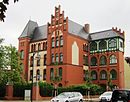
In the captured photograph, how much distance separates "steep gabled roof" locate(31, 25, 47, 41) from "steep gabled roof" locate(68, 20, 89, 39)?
760 centimetres

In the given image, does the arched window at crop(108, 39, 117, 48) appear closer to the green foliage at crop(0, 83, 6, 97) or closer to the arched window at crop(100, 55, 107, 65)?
the arched window at crop(100, 55, 107, 65)

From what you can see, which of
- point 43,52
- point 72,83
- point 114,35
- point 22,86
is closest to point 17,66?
point 22,86

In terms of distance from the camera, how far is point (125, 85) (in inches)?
2702

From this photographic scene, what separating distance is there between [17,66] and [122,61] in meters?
27.8

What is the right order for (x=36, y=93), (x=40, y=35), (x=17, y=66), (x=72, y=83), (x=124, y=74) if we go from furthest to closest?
1. (x=40, y=35)
2. (x=124, y=74)
3. (x=72, y=83)
4. (x=17, y=66)
5. (x=36, y=93)

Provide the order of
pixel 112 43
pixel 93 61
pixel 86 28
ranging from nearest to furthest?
pixel 112 43 < pixel 93 61 < pixel 86 28

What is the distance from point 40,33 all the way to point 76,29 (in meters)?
10.4

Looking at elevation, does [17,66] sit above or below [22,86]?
above

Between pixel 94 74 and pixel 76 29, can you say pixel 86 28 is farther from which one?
pixel 94 74

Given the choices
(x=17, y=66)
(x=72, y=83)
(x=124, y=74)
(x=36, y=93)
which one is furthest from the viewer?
(x=124, y=74)

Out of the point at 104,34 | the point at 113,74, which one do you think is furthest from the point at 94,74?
the point at 104,34

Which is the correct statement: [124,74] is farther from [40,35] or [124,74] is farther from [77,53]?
[40,35]

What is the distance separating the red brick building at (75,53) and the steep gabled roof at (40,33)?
1.22 ft

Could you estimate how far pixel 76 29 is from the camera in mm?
70312
